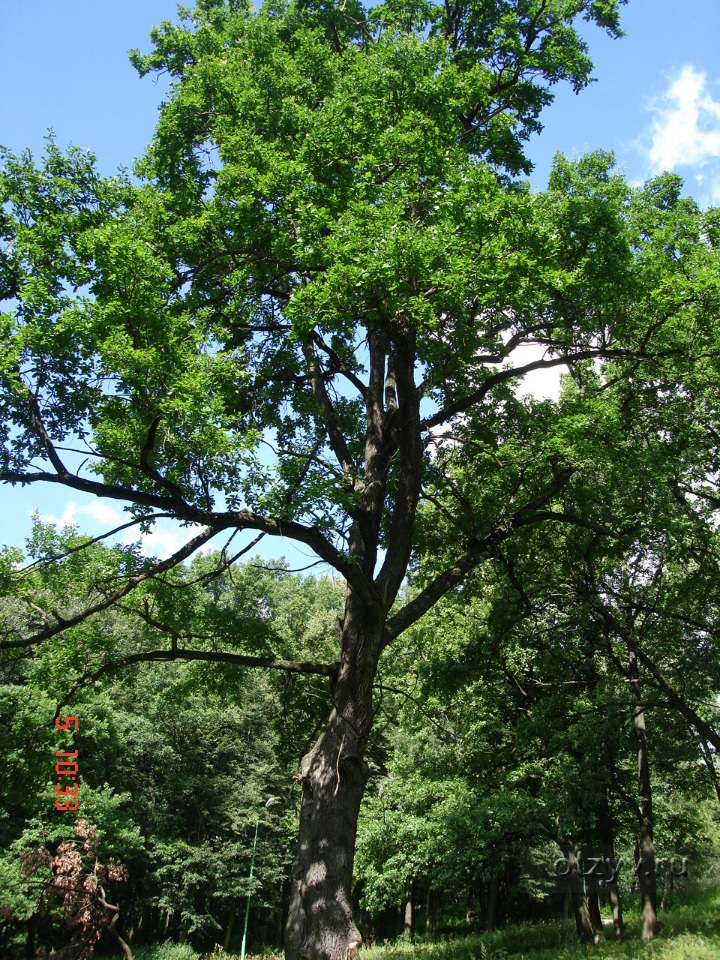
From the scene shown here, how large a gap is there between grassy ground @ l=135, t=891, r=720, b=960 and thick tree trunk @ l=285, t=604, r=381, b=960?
5.66 m

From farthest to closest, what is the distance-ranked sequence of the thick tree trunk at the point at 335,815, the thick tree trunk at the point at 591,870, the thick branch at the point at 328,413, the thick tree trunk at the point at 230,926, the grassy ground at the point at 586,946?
the thick tree trunk at the point at 230,926
the thick tree trunk at the point at 591,870
the grassy ground at the point at 586,946
the thick branch at the point at 328,413
the thick tree trunk at the point at 335,815

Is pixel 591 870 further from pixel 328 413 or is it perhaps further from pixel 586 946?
pixel 328 413

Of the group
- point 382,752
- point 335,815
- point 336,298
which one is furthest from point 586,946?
point 382,752

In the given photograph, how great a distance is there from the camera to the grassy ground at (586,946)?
1070 cm

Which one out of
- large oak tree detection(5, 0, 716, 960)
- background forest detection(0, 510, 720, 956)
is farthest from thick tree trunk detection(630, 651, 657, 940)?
large oak tree detection(5, 0, 716, 960)

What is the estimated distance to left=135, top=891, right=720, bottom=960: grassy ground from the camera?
10695mm

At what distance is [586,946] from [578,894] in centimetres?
528

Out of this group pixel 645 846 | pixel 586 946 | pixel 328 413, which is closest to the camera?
pixel 328 413

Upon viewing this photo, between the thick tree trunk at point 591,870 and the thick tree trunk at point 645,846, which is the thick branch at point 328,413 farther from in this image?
the thick tree trunk at point 591,870

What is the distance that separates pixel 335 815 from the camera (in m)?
7.65

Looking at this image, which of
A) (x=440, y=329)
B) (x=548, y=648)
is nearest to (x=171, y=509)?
(x=440, y=329)

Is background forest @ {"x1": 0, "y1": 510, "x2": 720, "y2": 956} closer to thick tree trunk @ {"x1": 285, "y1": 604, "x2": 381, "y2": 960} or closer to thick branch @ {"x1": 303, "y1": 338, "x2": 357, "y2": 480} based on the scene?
thick tree trunk @ {"x1": 285, "y1": 604, "x2": 381, "y2": 960}

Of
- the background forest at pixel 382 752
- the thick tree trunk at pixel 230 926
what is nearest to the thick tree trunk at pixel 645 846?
the background forest at pixel 382 752

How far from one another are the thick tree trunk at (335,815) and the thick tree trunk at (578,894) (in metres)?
11.8
